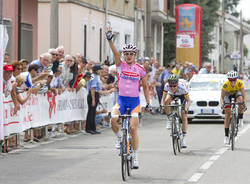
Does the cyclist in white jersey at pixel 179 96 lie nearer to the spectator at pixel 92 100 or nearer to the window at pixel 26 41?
the spectator at pixel 92 100

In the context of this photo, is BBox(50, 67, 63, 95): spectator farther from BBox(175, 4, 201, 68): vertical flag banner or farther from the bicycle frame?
BBox(175, 4, 201, 68): vertical flag banner

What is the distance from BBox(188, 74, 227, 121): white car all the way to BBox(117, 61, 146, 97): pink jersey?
13.2m

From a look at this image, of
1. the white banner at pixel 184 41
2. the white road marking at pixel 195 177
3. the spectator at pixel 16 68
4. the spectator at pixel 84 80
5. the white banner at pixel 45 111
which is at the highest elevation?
the white banner at pixel 184 41

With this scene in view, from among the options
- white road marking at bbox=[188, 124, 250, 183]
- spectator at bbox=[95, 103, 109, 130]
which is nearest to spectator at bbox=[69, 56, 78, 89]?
spectator at bbox=[95, 103, 109, 130]

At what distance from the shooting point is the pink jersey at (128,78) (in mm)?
12430

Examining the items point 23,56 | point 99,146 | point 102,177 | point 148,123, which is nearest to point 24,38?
point 23,56

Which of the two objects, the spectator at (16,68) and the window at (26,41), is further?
the window at (26,41)

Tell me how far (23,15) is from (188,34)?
23.9 metres

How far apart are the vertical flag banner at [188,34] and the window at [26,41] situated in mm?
22006

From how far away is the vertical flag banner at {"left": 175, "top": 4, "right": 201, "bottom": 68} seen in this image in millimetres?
51156

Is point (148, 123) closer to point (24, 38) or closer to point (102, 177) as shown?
point (24, 38)

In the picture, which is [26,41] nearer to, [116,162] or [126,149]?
[116,162]

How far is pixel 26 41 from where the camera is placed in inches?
1165

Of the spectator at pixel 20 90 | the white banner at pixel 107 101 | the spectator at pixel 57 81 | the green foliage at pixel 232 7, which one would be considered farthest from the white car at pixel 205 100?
the green foliage at pixel 232 7
